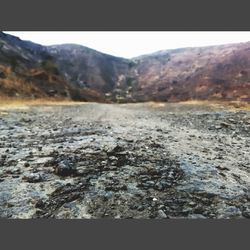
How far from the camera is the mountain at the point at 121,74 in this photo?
1375 inches

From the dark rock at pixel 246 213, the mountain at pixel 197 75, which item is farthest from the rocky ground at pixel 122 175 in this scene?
the mountain at pixel 197 75

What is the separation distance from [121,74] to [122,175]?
59704 millimetres

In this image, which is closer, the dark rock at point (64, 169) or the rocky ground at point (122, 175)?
the rocky ground at point (122, 175)

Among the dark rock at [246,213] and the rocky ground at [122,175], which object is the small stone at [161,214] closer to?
the rocky ground at [122,175]

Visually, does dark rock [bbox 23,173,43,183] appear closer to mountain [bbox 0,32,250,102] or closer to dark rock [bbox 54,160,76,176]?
dark rock [bbox 54,160,76,176]

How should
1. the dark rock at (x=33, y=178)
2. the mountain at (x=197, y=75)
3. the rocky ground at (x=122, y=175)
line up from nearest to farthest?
1. the rocky ground at (x=122, y=175)
2. the dark rock at (x=33, y=178)
3. the mountain at (x=197, y=75)

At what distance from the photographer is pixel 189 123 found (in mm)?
15727

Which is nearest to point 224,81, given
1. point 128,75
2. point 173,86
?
point 173,86

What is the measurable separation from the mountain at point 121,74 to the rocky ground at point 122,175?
18.9 m

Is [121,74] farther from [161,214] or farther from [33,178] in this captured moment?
[161,214]

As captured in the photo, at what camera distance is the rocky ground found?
5.67 meters

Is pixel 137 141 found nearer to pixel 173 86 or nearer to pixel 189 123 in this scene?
pixel 189 123

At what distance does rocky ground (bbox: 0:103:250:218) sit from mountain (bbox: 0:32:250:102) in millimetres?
18894

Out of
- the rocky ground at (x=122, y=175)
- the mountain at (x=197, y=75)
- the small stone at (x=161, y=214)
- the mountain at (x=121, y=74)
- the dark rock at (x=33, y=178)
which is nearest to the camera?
the small stone at (x=161, y=214)
